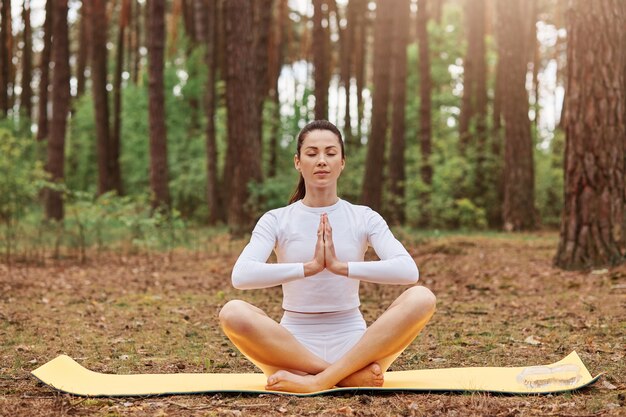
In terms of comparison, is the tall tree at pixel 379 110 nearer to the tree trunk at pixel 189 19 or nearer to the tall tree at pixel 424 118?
the tall tree at pixel 424 118

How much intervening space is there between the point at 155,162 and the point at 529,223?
852 cm

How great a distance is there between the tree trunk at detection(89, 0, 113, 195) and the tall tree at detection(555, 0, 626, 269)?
52.6 feet

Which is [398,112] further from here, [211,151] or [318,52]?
[211,151]

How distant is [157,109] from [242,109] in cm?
205

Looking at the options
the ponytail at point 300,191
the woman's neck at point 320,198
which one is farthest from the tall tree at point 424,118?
the woman's neck at point 320,198

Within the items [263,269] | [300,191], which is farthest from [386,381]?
[300,191]

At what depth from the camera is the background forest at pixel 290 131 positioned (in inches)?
521

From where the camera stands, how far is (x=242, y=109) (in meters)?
16.1

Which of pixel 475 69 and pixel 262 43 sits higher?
pixel 262 43

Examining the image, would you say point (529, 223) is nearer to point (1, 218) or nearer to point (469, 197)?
point (469, 197)

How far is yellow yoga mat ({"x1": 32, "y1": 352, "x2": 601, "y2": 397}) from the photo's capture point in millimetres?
4836

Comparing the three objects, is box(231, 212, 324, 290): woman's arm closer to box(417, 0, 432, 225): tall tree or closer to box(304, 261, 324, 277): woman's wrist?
box(304, 261, 324, 277): woman's wrist

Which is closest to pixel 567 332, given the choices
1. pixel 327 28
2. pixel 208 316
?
pixel 208 316

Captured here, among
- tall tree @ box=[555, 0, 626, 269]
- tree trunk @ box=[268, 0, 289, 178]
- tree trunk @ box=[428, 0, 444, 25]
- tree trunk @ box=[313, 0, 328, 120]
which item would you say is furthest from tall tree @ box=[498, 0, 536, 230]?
tree trunk @ box=[428, 0, 444, 25]
